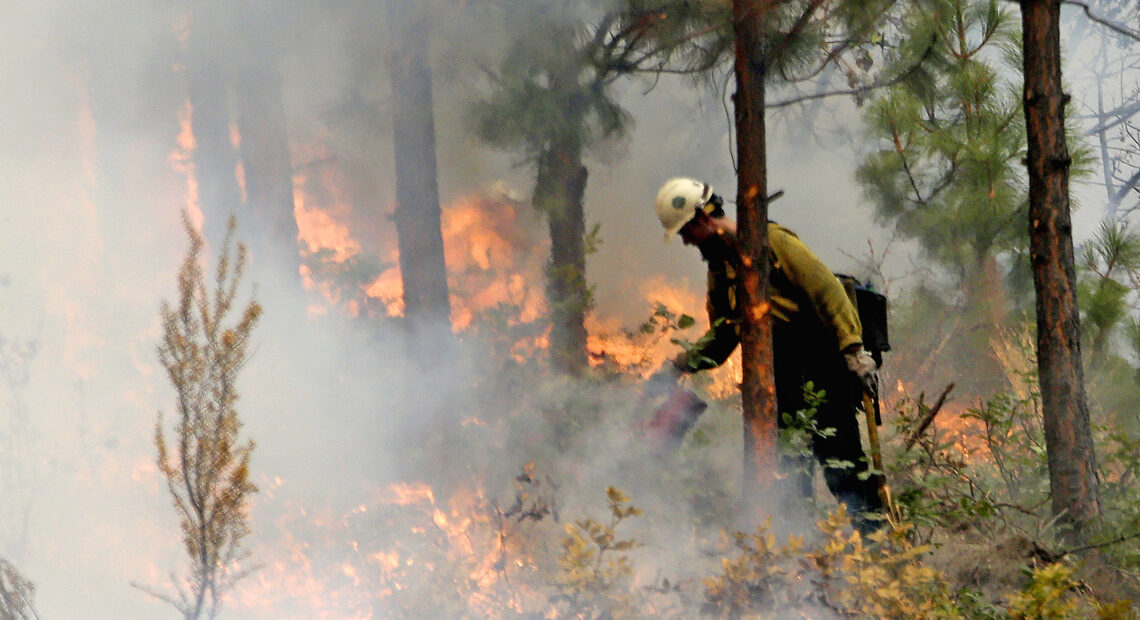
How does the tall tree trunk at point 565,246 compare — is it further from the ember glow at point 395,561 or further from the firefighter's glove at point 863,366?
the firefighter's glove at point 863,366

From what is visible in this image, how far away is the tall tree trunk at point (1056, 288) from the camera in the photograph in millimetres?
3857

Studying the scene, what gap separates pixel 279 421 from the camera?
5.37 metres

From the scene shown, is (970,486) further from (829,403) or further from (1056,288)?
(1056,288)

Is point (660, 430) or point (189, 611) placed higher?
point (660, 430)

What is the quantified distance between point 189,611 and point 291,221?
3.61 meters

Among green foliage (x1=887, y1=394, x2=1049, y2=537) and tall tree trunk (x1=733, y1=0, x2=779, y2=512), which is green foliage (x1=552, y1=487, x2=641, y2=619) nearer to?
tall tree trunk (x1=733, y1=0, x2=779, y2=512)

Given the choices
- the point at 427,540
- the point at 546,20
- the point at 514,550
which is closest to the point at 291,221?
the point at 546,20

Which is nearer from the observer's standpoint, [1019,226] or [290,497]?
[290,497]

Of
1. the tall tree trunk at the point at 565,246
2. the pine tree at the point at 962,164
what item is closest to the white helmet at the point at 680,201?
the pine tree at the point at 962,164

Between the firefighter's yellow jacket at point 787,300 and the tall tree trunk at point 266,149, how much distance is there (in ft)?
11.5

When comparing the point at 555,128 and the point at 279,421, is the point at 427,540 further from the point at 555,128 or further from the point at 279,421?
the point at 555,128

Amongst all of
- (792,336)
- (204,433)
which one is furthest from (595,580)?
(204,433)

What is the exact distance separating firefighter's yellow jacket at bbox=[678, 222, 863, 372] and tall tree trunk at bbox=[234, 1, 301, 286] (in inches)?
138

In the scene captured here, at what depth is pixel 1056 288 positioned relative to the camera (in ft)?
12.7
